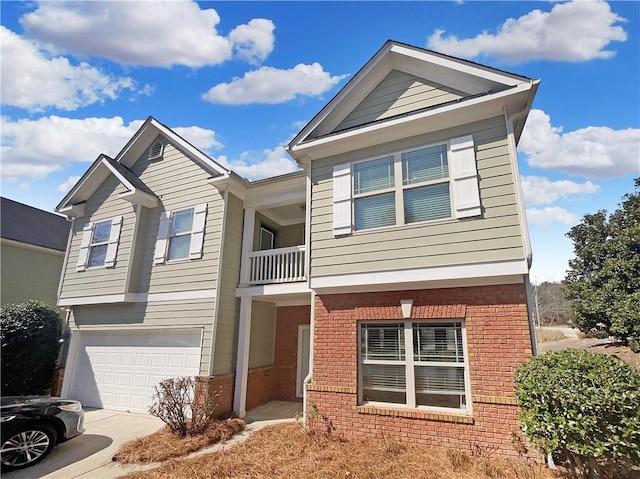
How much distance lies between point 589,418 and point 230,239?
8.69 metres

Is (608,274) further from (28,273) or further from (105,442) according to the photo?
(28,273)

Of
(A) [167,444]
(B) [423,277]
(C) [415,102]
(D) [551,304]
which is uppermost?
(C) [415,102]

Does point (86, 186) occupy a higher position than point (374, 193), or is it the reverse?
point (86, 186)

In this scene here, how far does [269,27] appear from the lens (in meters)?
8.64

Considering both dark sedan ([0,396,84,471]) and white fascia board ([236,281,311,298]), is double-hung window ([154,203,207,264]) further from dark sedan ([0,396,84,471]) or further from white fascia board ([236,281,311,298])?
dark sedan ([0,396,84,471])

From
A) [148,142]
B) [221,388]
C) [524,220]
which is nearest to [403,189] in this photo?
[524,220]

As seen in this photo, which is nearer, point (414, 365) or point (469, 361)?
point (469, 361)

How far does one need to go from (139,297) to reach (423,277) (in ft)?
28.7

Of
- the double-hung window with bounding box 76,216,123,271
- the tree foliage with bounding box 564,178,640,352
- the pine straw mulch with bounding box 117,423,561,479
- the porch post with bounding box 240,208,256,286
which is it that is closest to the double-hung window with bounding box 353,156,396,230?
the porch post with bounding box 240,208,256,286

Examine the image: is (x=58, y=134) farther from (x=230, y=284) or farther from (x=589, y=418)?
(x=589, y=418)

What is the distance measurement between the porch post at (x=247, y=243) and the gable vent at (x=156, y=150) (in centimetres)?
386

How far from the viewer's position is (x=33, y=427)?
19.6 ft

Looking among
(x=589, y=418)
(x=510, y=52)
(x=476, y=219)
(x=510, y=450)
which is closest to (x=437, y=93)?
(x=510, y=52)

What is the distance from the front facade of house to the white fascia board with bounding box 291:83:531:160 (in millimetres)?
32
